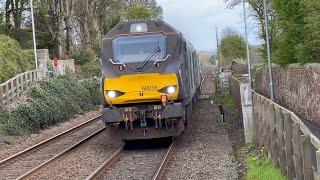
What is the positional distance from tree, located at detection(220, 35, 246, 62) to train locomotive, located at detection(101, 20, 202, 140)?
57.8 meters

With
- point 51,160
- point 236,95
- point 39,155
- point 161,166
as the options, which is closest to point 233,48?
point 236,95

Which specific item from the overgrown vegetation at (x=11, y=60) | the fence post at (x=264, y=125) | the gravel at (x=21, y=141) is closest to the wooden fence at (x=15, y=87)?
the overgrown vegetation at (x=11, y=60)

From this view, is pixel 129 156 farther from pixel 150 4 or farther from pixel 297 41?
pixel 150 4

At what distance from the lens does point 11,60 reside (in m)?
29.5

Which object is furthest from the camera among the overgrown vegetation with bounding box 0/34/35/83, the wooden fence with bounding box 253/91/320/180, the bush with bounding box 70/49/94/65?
the bush with bounding box 70/49/94/65

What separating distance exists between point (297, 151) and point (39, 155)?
30.3 ft

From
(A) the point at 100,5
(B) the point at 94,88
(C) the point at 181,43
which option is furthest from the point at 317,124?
(A) the point at 100,5

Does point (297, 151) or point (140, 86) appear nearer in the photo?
point (297, 151)

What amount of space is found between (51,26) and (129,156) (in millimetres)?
33964

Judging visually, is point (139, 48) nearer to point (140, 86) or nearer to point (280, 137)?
point (140, 86)

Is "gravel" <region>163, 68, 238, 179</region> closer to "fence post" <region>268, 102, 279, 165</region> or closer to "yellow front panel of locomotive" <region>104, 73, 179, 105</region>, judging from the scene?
"fence post" <region>268, 102, 279, 165</region>

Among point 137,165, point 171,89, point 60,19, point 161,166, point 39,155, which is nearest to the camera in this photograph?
point 161,166

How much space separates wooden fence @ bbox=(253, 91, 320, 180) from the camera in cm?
718

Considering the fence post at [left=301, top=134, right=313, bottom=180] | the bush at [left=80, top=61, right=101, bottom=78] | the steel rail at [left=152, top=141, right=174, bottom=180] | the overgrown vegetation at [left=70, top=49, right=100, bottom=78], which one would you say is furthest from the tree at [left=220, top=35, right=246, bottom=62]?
the fence post at [left=301, top=134, right=313, bottom=180]
